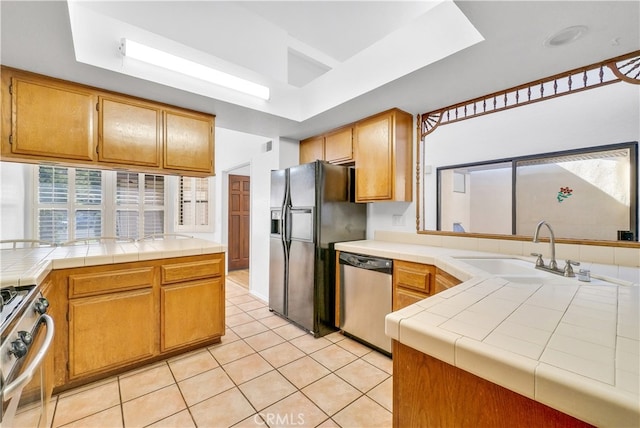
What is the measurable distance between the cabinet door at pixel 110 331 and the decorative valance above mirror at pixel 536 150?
251cm

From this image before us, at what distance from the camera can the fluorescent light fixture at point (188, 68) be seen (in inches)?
72.7

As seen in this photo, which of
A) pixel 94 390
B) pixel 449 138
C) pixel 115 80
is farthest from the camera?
pixel 449 138

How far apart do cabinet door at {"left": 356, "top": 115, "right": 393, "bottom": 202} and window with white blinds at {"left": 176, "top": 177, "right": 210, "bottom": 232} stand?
10.4ft

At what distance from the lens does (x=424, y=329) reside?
0.71 metres

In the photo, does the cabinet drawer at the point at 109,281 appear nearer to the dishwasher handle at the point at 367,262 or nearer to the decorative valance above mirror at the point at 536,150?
the dishwasher handle at the point at 367,262

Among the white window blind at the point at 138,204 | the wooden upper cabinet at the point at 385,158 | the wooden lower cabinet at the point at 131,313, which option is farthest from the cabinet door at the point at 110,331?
the wooden upper cabinet at the point at 385,158

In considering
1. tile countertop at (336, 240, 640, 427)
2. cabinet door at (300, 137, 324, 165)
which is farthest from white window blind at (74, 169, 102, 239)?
tile countertop at (336, 240, 640, 427)

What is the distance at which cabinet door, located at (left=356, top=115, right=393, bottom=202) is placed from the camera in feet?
8.42

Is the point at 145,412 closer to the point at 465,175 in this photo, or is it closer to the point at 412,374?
the point at 412,374

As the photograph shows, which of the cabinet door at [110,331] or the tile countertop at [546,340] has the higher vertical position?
the tile countertop at [546,340]

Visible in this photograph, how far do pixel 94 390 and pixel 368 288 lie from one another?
212 centimetres

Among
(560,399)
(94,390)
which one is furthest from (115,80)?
(560,399)

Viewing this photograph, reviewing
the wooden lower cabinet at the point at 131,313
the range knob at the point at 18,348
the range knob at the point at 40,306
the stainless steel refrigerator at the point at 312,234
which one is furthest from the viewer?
the stainless steel refrigerator at the point at 312,234

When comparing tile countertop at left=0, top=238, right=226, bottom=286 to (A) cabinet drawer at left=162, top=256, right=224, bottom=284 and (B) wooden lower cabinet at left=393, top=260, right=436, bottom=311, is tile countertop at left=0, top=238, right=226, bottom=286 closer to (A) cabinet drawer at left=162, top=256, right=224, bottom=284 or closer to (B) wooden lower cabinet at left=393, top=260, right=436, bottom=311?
(A) cabinet drawer at left=162, top=256, right=224, bottom=284
